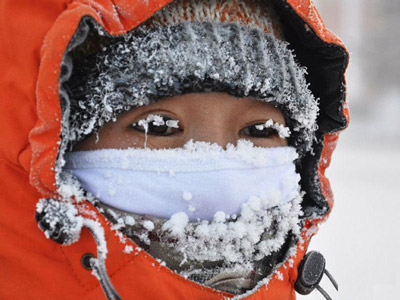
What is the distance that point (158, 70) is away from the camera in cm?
106

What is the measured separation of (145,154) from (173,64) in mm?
190

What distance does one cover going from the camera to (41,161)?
0.99m

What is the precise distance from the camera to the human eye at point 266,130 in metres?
1.22

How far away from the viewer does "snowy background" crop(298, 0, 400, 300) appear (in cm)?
277

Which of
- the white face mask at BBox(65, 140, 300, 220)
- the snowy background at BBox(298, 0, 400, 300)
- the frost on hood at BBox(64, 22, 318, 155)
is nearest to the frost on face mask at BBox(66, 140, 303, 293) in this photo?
the white face mask at BBox(65, 140, 300, 220)

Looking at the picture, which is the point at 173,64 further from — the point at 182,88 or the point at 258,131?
the point at 258,131

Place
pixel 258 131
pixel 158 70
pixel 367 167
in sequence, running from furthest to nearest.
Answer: pixel 367 167, pixel 258 131, pixel 158 70

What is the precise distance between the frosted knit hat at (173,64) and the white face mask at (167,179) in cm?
8

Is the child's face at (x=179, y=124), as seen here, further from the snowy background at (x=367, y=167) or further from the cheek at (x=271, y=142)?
the snowy background at (x=367, y=167)

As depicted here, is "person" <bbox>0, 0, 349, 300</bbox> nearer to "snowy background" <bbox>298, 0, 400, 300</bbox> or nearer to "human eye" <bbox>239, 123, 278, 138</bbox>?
"human eye" <bbox>239, 123, 278, 138</bbox>

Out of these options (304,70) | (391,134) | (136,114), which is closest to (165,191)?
(136,114)

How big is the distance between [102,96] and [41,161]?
0.58 ft

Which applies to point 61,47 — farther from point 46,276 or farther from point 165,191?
point 46,276

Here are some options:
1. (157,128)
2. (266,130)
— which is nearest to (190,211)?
(157,128)
